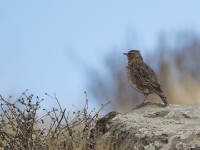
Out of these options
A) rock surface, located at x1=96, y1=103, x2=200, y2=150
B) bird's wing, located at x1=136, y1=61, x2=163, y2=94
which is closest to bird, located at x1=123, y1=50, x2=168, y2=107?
bird's wing, located at x1=136, y1=61, x2=163, y2=94

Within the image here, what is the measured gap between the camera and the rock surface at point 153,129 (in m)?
6.28

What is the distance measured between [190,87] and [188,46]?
7.18 meters

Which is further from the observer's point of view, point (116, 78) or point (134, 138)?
point (116, 78)

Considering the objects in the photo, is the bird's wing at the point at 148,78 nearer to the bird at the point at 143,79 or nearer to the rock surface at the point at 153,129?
the bird at the point at 143,79

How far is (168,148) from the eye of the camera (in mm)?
6227

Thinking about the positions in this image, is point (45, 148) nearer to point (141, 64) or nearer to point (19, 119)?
point (19, 119)

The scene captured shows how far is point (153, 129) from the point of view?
6.59 m

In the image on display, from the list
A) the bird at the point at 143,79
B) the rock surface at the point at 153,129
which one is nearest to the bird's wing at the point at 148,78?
the bird at the point at 143,79

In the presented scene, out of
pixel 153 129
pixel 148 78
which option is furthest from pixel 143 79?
pixel 153 129

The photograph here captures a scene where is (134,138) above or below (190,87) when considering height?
above

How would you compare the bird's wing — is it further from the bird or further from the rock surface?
the rock surface

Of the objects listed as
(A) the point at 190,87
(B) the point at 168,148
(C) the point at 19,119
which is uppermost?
(C) the point at 19,119

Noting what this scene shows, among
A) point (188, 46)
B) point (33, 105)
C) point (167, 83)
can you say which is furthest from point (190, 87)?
point (33, 105)

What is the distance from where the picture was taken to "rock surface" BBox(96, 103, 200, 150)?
247 inches
